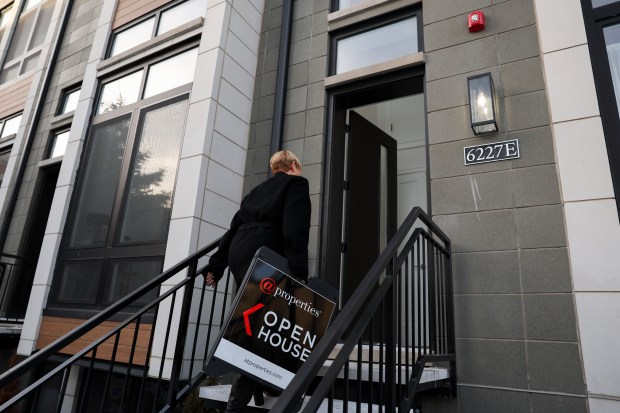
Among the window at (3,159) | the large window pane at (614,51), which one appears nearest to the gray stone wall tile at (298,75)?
the large window pane at (614,51)

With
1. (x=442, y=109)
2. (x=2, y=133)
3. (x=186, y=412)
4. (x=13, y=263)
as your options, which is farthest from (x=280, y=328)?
(x=2, y=133)

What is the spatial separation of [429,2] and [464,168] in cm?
160

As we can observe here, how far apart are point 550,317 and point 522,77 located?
1646 millimetres

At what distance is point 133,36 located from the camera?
493 centimetres

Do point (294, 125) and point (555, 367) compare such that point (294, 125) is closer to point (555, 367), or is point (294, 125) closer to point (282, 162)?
point (282, 162)

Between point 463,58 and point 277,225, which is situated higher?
point 463,58

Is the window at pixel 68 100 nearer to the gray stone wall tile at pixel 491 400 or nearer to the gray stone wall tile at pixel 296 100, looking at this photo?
the gray stone wall tile at pixel 296 100

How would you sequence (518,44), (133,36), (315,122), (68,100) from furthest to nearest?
(68,100), (133,36), (315,122), (518,44)

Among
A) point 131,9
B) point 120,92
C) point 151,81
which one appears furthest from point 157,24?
point 120,92

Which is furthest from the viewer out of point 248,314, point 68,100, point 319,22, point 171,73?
point 68,100

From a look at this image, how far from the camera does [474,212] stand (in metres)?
2.87

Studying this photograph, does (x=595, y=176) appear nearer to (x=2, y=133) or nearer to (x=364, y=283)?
(x=364, y=283)

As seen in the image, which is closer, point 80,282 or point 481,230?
point 481,230

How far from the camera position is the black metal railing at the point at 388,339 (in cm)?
124
